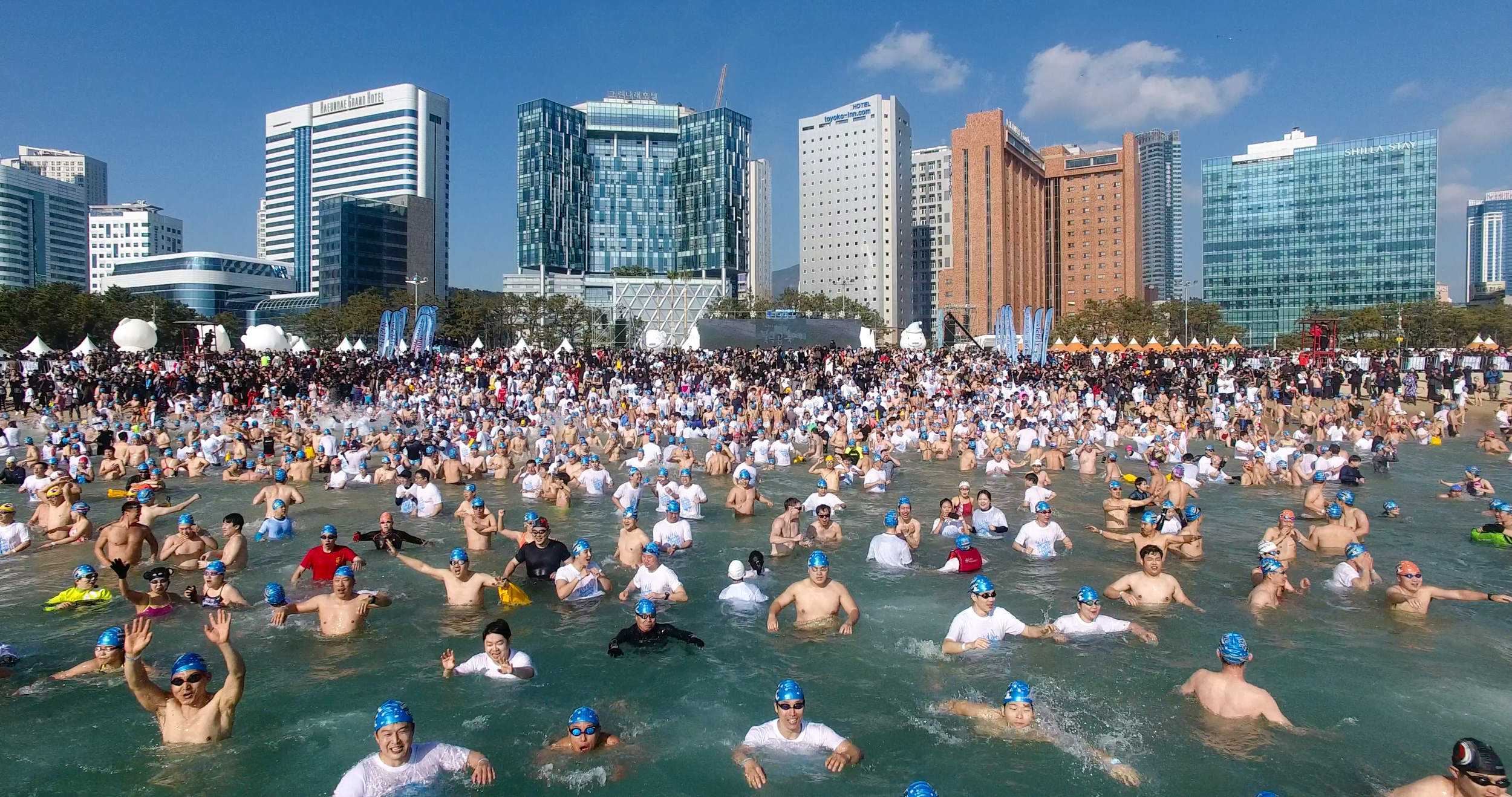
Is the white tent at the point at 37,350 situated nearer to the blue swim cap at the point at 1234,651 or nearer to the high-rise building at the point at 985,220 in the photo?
the blue swim cap at the point at 1234,651

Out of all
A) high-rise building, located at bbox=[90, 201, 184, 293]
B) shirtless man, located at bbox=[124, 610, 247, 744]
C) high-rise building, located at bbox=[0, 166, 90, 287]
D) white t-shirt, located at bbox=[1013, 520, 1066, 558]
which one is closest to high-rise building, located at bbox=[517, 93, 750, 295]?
high-rise building, located at bbox=[0, 166, 90, 287]

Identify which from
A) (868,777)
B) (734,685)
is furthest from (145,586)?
(868,777)

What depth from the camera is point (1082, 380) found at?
107ft

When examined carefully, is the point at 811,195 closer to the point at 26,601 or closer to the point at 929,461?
the point at 929,461

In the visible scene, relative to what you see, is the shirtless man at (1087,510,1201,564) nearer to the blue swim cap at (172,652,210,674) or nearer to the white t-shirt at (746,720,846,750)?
the white t-shirt at (746,720,846,750)

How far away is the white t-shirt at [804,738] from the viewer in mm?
6414

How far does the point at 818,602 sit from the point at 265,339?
5165 centimetres

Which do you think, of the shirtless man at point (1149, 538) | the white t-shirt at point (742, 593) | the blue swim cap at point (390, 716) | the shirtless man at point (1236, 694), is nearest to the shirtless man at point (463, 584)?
the white t-shirt at point (742, 593)

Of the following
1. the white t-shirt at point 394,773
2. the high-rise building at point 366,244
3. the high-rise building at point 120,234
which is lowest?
the white t-shirt at point 394,773

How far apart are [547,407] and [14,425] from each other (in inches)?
558

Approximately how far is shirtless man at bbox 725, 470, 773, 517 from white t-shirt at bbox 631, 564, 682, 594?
5.06 meters

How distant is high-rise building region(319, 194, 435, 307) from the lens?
123637 mm

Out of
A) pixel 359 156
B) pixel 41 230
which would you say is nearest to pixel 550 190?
pixel 359 156

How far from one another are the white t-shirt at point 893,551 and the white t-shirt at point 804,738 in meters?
5.44
